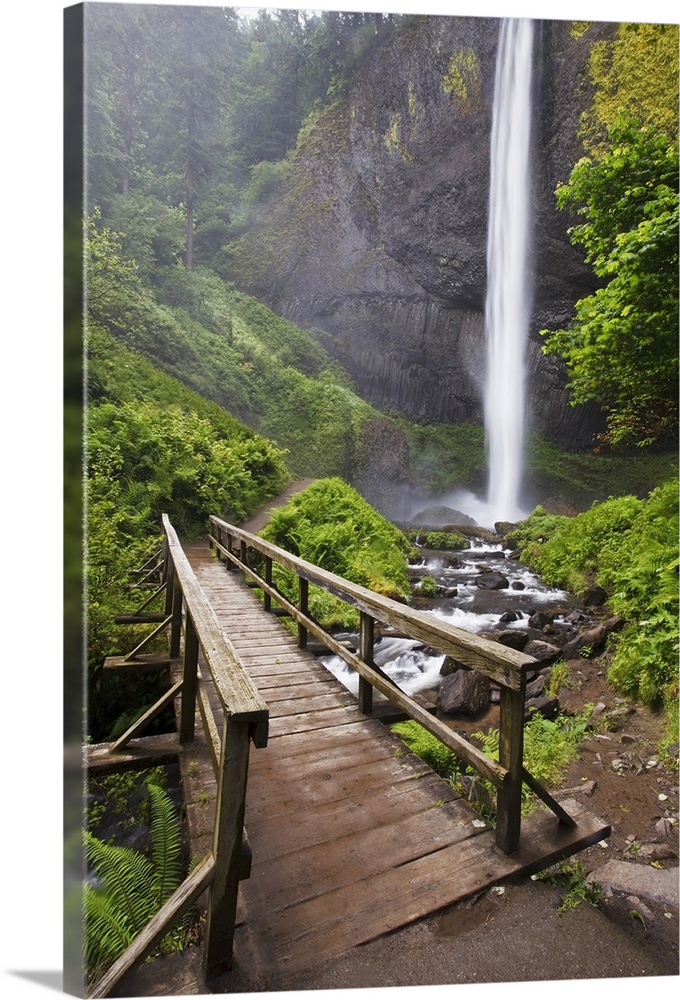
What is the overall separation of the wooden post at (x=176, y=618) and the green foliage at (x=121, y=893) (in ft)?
4.79

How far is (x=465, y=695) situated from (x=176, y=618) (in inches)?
82.5

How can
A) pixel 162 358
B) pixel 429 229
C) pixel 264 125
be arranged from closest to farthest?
1. pixel 264 125
2. pixel 162 358
3. pixel 429 229

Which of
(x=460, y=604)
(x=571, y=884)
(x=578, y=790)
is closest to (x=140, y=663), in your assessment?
(x=578, y=790)

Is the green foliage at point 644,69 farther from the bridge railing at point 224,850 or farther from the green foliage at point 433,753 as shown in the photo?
the green foliage at point 433,753

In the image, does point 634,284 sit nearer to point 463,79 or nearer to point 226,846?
point 226,846

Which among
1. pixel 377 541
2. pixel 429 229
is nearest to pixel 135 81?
pixel 377 541

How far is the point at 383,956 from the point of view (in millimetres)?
1149

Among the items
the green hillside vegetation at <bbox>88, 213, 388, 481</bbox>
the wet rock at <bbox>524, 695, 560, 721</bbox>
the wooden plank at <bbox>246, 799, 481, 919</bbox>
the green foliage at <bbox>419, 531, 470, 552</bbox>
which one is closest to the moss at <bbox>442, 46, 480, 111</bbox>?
the green hillside vegetation at <bbox>88, 213, 388, 481</bbox>

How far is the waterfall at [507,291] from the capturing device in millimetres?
7281

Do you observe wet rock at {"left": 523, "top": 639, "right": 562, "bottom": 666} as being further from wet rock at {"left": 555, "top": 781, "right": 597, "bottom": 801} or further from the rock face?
the rock face

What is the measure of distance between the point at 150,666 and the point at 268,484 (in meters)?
4.59

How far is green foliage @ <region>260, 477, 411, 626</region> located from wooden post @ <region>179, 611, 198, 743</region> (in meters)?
3.27

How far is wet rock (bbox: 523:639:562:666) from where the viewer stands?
428 centimetres
